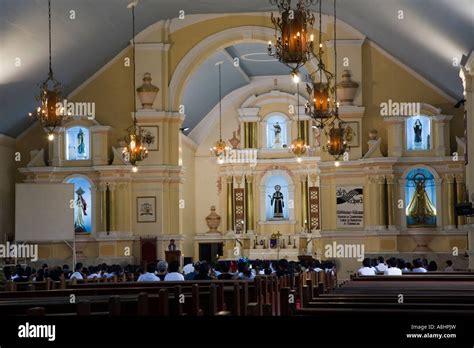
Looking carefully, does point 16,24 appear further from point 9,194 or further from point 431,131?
point 431,131

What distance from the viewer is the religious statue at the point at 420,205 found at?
25.8 meters

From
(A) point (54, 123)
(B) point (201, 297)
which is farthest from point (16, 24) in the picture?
(B) point (201, 297)

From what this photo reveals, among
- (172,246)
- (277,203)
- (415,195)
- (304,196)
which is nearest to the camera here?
(415,195)

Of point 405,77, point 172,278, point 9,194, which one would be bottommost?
point 172,278

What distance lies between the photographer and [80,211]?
27016 mm

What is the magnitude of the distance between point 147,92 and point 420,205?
7.78 metres

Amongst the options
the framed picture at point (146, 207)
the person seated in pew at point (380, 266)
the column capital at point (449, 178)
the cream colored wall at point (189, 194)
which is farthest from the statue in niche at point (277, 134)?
the person seated in pew at point (380, 266)

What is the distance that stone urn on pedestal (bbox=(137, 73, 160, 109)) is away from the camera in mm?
26531

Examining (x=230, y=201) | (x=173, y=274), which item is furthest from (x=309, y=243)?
(x=173, y=274)

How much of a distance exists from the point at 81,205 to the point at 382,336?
940 inches

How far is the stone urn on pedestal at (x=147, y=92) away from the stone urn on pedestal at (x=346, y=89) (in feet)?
15.9

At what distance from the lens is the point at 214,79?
109 ft

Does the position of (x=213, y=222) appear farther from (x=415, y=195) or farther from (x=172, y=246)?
(x=415, y=195)

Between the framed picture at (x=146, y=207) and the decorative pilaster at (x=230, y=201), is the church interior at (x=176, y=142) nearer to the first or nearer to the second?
the framed picture at (x=146, y=207)
